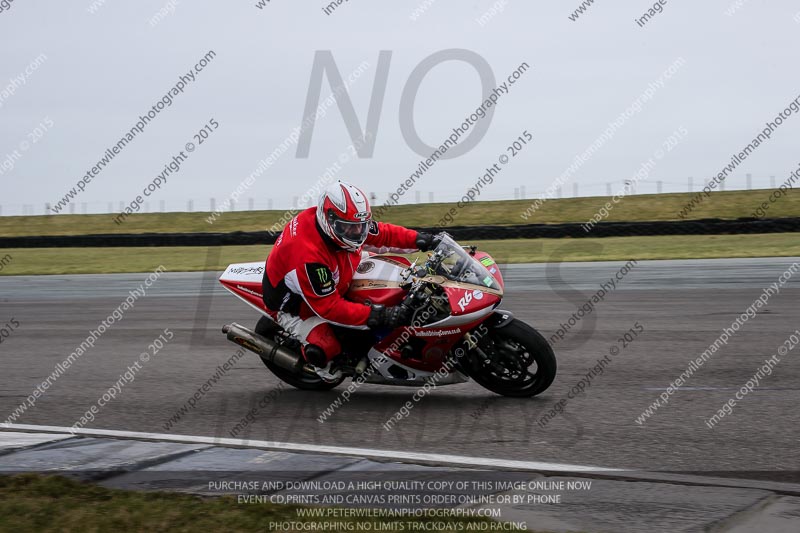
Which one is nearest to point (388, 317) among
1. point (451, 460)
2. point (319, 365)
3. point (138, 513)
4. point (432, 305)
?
point (432, 305)

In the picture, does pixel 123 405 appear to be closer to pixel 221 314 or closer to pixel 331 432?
pixel 331 432

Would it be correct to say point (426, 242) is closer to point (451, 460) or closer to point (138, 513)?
point (451, 460)

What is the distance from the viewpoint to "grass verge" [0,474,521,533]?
4.32 metres

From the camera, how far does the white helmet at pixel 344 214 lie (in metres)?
7.13

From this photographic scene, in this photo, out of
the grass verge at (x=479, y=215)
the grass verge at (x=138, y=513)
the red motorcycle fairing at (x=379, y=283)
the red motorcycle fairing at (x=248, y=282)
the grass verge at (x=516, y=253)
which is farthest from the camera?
the grass verge at (x=479, y=215)

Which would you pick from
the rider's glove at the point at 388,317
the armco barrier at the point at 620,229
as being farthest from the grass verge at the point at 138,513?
the armco barrier at the point at 620,229

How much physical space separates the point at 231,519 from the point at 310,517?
1.21 feet

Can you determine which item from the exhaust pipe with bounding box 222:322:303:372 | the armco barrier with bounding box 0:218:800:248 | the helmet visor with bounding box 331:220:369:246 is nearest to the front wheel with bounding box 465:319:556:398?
the helmet visor with bounding box 331:220:369:246

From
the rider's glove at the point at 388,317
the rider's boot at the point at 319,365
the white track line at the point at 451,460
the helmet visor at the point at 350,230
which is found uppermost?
the helmet visor at the point at 350,230

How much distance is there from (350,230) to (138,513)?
318cm

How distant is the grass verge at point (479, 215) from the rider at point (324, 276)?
30.2m

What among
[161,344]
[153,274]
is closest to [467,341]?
[161,344]

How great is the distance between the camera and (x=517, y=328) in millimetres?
7168

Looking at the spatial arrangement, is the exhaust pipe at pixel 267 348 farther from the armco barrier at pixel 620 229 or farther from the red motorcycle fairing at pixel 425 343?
the armco barrier at pixel 620 229
